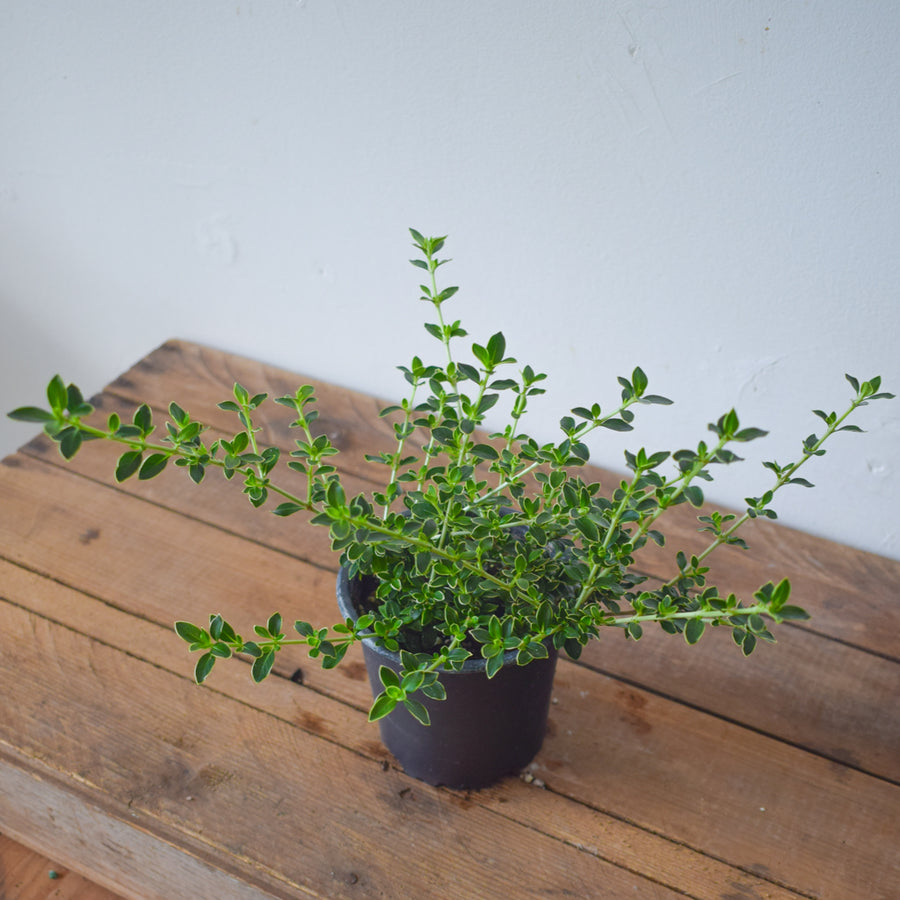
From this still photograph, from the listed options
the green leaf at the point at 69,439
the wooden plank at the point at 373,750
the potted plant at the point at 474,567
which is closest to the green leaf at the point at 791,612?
the potted plant at the point at 474,567

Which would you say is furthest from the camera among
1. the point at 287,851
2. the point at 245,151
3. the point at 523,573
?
the point at 245,151

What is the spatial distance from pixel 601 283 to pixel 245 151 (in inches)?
23.4

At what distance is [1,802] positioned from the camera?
1124 mm

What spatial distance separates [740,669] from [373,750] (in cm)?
47

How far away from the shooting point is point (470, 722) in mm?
892

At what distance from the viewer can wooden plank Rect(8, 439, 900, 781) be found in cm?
105

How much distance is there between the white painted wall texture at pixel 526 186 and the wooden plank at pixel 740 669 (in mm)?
288

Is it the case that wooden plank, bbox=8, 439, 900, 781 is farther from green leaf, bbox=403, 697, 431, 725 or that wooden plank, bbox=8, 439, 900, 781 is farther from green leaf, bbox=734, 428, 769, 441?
green leaf, bbox=734, 428, 769, 441

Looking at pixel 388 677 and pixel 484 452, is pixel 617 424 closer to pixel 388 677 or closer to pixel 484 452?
pixel 484 452

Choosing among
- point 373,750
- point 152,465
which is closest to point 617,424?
point 152,465

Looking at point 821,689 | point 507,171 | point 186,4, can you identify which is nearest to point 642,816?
point 821,689

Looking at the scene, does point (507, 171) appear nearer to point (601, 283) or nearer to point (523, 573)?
point (601, 283)

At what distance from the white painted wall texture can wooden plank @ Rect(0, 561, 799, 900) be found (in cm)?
61

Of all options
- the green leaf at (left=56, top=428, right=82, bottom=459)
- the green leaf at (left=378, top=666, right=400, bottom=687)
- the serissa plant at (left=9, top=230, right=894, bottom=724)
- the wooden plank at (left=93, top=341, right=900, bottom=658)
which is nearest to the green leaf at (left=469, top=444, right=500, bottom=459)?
the serissa plant at (left=9, top=230, right=894, bottom=724)
